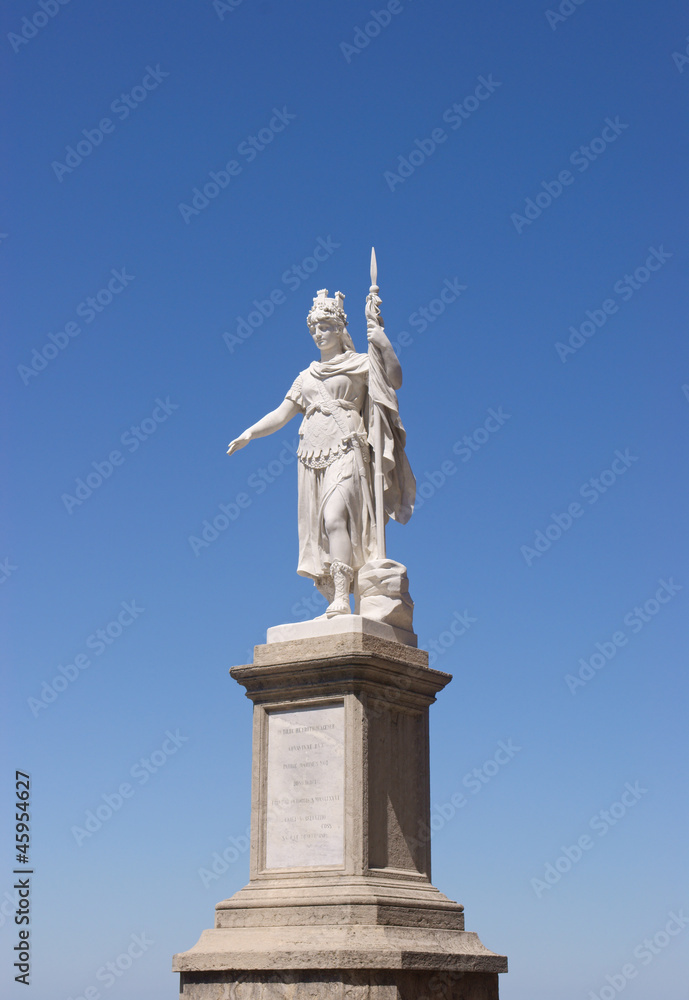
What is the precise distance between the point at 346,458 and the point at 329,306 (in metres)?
1.84

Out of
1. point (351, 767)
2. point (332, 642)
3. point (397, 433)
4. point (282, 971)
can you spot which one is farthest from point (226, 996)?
point (397, 433)

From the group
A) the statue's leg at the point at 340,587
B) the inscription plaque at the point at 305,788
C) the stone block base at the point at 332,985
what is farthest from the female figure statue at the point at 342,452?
the stone block base at the point at 332,985

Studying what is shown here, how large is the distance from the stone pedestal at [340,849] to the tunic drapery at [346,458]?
1.22 metres

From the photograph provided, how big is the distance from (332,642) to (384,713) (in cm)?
93

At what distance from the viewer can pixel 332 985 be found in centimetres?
1194

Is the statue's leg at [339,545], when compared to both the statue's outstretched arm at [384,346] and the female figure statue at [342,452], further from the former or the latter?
the statue's outstretched arm at [384,346]

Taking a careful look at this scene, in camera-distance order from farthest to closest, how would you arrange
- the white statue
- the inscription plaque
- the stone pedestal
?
the white statue < the inscription plaque < the stone pedestal

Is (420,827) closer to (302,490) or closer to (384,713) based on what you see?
(384,713)

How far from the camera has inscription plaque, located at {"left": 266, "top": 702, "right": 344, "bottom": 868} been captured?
13148mm

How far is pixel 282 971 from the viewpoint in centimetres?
1222

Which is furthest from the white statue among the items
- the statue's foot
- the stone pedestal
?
the stone pedestal

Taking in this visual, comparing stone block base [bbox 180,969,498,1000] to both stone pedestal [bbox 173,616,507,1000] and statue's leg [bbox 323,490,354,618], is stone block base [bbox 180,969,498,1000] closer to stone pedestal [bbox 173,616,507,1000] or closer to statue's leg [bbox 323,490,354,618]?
stone pedestal [bbox 173,616,507,1000]

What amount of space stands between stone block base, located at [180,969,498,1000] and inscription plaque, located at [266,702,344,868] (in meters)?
1.24

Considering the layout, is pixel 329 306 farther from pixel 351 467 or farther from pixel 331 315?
pixel 351 467
